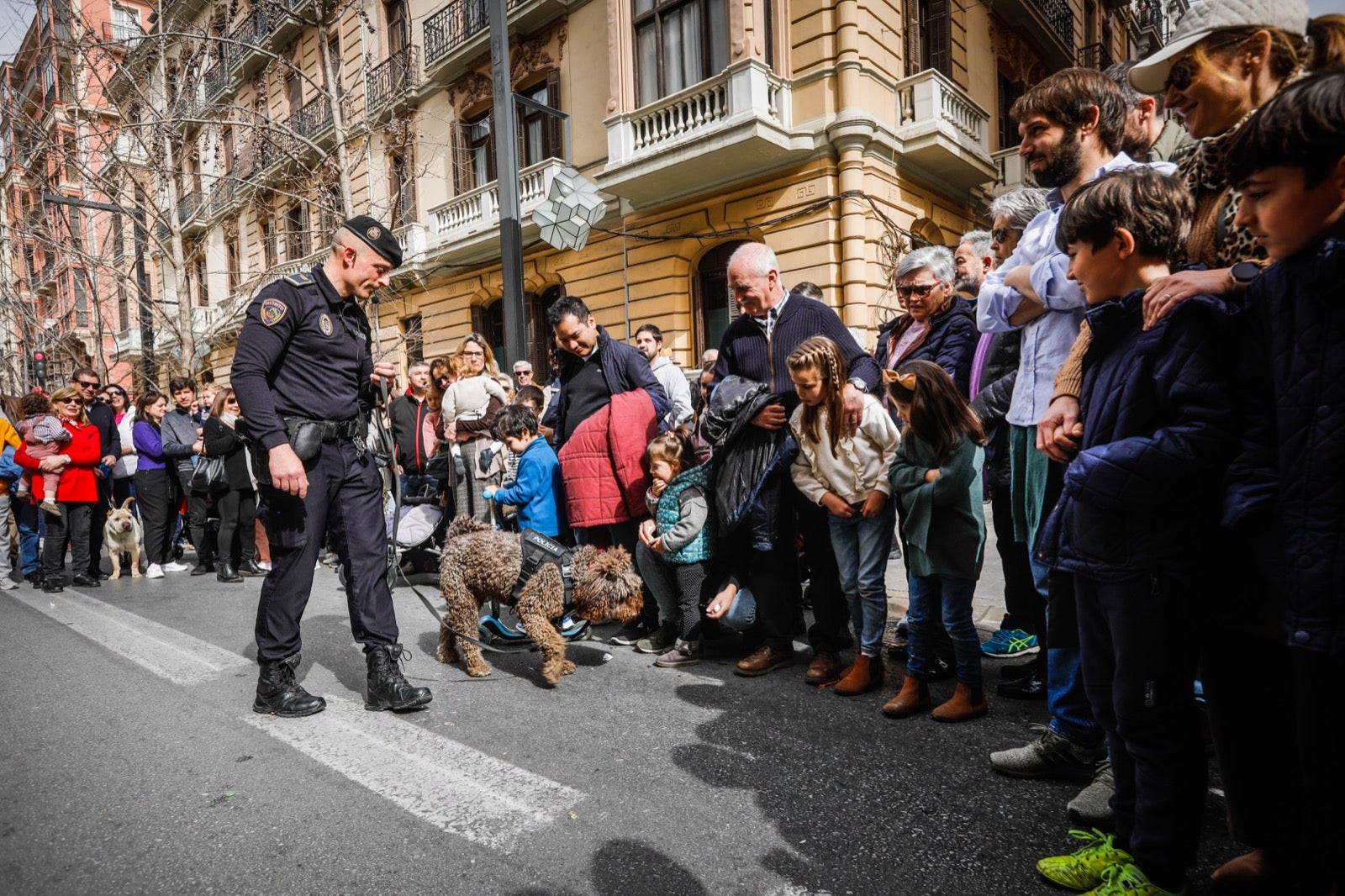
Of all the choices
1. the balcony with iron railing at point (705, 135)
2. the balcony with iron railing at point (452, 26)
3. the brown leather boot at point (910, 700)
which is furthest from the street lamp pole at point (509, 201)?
the balcony with iron railing at point (452, 26)

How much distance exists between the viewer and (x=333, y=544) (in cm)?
406

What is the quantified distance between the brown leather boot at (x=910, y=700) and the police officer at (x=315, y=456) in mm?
2244

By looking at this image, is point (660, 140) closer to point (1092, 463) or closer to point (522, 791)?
point (522, 791)

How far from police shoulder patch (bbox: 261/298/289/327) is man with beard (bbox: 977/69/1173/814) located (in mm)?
3214

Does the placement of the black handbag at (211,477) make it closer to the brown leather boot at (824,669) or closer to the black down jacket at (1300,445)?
the brown leather boot at (824,669)

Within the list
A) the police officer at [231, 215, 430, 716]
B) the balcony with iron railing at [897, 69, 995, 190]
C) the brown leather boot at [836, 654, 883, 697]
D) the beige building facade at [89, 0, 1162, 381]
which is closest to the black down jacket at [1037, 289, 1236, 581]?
the brown leather boot at [836, 654, 883, 697]

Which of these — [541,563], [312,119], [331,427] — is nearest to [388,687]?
[541,563]

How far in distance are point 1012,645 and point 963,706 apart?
47.2 inches

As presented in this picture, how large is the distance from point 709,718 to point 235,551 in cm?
671

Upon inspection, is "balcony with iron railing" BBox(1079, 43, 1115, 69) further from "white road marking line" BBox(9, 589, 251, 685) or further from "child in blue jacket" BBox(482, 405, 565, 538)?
"white road marking line" BBox(9, 589, 251, 685)

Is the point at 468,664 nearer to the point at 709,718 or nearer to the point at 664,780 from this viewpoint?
the point at 709,718

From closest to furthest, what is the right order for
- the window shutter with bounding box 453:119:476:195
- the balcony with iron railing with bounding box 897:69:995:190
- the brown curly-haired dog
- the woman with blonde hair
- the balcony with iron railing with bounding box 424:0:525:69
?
1. the brown curly-haired dog
2. the woman with blonde hair
3. the balcony with iron railing with bounding box 897:69:995:190
4. the balcony with iron railing with bounding box 424:0:525:69
5. the window shutter with bounding box 453:119:476:195

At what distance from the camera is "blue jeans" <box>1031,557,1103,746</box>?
9.07ft

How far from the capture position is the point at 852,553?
3949 millimetres
